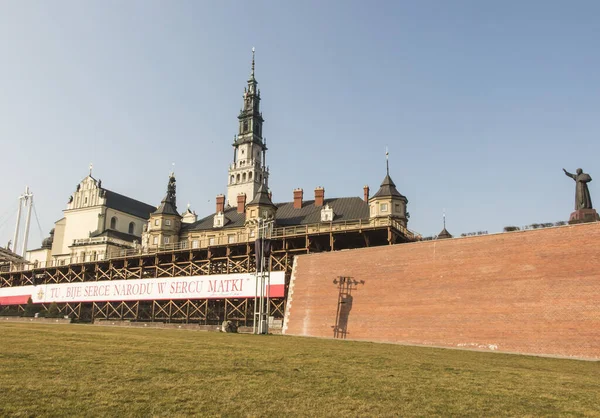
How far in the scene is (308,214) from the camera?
56.6 m

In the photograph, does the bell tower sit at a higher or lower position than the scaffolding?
higher

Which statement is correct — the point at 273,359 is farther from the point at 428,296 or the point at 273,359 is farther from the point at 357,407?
the point at 428,296

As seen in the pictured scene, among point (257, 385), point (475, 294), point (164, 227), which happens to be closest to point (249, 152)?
point (164, 227)

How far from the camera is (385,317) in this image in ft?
104

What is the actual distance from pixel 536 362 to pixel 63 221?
255 ft

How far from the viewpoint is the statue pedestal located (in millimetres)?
27844

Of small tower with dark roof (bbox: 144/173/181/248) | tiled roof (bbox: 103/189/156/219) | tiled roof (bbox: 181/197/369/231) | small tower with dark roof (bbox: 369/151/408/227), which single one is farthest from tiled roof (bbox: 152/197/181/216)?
small tower with dark roof (bbox: 369/151/408/227)

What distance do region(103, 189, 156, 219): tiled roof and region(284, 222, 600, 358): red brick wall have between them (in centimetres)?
5016

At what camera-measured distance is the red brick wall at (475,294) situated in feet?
83.0

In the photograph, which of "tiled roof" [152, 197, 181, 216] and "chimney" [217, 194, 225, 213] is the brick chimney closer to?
"chimney" [217, 194, 225, 213]

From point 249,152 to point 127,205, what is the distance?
24047 mm

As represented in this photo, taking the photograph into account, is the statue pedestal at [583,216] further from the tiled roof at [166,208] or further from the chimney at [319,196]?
the tiled roof at [166,208]

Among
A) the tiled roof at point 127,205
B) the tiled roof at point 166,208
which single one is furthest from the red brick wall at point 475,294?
the tiled roof at point 127,205

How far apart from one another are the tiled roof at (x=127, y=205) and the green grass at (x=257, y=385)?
62.9m
